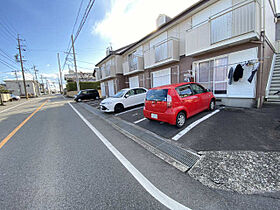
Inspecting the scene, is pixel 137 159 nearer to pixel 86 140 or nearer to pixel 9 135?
pixel 86 140

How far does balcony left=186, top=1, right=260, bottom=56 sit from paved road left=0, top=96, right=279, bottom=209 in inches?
246

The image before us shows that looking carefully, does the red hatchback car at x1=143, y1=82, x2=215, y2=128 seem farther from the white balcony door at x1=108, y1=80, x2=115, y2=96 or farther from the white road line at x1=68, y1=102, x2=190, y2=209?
the white balcony door at x1=108, y1=80, x2=115, y2=96

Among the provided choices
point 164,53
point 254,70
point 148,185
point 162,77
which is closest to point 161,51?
point 164,53

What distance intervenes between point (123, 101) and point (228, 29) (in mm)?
6457

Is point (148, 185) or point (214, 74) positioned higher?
point (214, 74)

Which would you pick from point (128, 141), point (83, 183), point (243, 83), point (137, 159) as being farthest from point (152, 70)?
point (83, 183)

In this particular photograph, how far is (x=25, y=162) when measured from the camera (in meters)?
2.74

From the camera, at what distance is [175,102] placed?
3.96m

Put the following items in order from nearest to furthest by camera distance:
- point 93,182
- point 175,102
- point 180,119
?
point 93,182, point 175,102, point 180,119

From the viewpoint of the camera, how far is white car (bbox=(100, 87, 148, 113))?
7.15 meters

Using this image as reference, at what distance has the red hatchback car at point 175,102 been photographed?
394 centimetres

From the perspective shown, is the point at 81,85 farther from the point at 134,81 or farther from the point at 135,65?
the point at 135,65

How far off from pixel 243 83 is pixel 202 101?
9.15 ft

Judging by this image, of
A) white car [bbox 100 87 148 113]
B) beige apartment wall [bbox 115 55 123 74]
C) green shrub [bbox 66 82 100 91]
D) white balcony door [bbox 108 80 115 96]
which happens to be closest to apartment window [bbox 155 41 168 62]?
white car [bbox 100 87 148 113]
